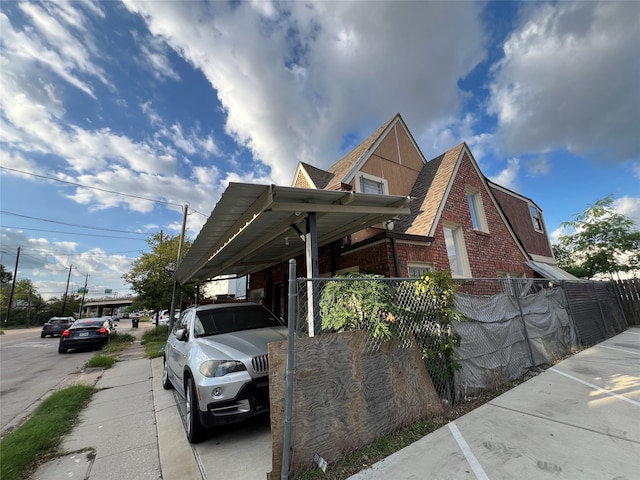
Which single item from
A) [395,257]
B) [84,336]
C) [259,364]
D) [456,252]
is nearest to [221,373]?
[259,364]

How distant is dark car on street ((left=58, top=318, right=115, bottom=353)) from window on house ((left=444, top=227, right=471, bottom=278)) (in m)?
16.4

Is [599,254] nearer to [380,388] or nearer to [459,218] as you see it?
[459,218]

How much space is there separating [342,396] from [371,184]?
23.9ft

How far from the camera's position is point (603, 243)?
15.5m

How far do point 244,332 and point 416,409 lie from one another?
2.90m

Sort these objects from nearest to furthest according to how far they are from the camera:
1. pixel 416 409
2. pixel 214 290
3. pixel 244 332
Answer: pixel 416 409 < pixel 244 332 < pixel 214 290

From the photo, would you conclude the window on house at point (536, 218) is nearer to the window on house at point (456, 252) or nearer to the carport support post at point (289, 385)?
the window on house at point (456, 252)

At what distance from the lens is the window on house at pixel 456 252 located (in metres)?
8.99

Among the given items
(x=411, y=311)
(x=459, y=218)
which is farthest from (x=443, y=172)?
(x=411, y=311)

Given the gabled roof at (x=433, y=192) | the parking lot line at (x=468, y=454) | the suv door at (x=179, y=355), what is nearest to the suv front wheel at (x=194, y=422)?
the suv door at (x=179, y=355)

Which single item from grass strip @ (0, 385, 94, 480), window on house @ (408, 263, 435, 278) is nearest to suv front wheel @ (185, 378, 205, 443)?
grass strip @ (0, 385, 94, 480)

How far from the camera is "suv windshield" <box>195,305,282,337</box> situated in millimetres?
4918

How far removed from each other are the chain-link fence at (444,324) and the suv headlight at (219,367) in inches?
36.2

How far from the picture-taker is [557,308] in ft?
25.1
